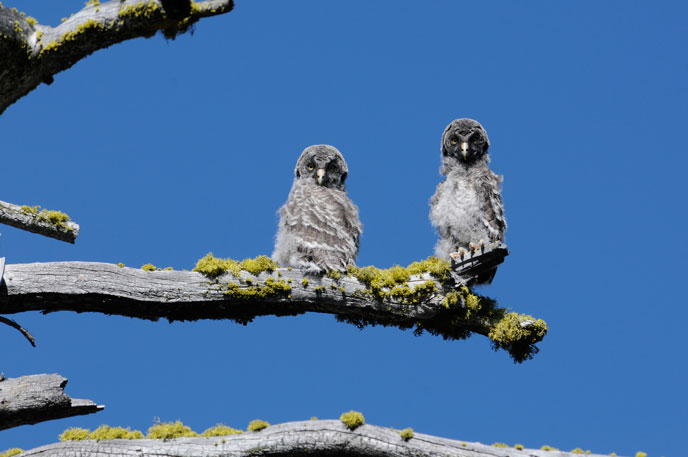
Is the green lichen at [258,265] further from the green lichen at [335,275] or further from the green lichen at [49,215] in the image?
the green lichen at [49,215]

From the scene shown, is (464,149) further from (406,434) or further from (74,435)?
(74,435)

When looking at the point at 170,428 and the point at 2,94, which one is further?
the point at 170,428

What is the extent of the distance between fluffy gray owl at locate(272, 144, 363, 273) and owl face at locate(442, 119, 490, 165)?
1.48 metres

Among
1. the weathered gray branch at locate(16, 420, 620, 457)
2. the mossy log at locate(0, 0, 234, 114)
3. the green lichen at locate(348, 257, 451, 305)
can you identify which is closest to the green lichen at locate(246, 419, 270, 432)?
the weathered gray branch at locate(16, 420, 620, 457)

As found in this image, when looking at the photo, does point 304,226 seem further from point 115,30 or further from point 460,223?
point 115,30

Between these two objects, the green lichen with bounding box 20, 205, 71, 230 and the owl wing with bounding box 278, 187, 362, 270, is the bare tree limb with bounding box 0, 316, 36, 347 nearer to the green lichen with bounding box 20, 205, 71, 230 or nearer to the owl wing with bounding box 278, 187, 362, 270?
the green lichen with bounding box 20, 205, 71, 230

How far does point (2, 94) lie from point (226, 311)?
10.7 ft

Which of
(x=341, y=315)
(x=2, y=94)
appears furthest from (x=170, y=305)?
(x=2, y=94)

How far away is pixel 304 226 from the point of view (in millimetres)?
10398

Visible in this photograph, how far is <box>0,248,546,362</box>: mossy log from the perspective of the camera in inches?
317

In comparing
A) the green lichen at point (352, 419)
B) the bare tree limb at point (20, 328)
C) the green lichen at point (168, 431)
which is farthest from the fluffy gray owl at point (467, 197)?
the bare tree limb at point (20, 328)

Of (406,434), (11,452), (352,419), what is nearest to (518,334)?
(406,434)

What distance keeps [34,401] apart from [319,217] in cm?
413

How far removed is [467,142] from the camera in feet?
36.3
